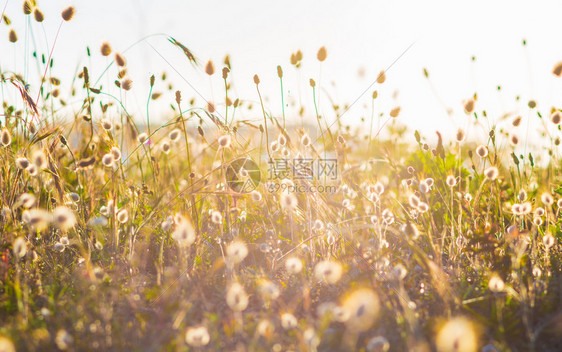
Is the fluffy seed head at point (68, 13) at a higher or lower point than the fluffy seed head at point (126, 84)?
higher

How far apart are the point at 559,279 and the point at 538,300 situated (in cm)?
18

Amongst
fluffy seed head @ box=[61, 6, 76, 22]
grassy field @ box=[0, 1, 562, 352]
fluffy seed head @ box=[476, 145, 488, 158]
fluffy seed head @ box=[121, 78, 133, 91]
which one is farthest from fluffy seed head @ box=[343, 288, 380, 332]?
fluffy seed head @ box=[61, 6, 76, 22]

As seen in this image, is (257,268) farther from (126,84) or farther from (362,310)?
(126,84)

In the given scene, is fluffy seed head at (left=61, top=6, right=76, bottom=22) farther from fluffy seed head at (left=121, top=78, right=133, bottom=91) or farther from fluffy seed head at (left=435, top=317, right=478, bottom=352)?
fluffy seed head at (left=435, top=317, right=478, bottom=352)

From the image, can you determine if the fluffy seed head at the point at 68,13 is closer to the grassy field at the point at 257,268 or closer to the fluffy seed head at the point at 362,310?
the grassy field at the point at 257,268

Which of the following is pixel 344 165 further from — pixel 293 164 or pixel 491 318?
pixel 491 318

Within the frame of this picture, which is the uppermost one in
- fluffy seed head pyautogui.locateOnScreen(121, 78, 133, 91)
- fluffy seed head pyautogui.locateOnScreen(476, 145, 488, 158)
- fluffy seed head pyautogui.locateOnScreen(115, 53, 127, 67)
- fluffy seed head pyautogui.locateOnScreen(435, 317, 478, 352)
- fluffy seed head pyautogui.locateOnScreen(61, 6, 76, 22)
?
fluffy seed head pyautogui.locateOnScreen(61, 6, 76, 22)

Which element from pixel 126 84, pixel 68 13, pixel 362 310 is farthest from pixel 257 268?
pixel 68 13

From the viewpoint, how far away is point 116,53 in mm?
1774

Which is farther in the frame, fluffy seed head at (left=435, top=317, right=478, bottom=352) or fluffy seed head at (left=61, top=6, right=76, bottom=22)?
fluffy seed head at (left=61, top=6, right=76, bottom=22)

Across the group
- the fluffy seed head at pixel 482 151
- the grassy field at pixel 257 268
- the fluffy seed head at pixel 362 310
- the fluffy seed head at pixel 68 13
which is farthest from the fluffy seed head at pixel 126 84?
the fluffy seed head at pixel 482 151

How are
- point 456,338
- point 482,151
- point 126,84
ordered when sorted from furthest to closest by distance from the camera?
point 126,84 → point 482,151 → point 456,338

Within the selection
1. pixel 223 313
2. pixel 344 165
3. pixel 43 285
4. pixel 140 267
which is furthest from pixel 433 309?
pixel 43 285

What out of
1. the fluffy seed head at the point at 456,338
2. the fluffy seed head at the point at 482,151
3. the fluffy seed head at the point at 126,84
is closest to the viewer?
the fluffy seed head at the point at 456,338
